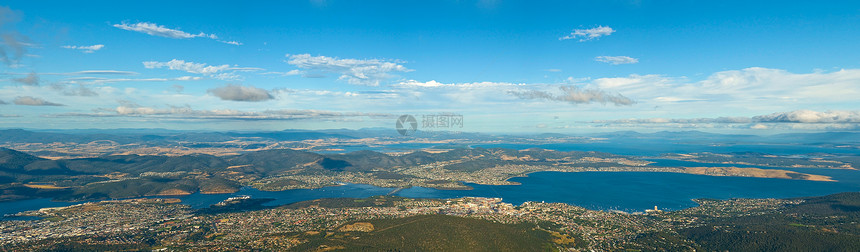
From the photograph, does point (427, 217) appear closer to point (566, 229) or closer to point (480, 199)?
point (566, 229)

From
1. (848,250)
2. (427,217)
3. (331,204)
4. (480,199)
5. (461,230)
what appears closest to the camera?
(848,250)

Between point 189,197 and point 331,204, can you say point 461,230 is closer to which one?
point 331,204

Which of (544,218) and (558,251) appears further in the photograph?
(544,218)

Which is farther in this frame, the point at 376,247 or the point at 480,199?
the point at 480,199

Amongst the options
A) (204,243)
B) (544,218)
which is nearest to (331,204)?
(204,243)

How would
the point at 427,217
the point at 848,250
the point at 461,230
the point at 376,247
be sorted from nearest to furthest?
the point at 848,250 → the point at 376,247 → the point at 461,230 → the point at 427,217

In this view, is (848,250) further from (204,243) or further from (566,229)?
(204,243)

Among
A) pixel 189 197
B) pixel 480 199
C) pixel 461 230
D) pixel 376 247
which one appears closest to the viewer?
pixel 376 247

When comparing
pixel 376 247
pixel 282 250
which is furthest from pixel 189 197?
pixel 376 247

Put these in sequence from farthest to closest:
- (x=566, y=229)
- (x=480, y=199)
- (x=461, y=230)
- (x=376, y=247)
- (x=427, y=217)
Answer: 1. (x=480, y=199)
2. (x=427, y=217)
3. (x=566, y=229)
4. (x=461, y=230)
5. (x=376, y=247)
